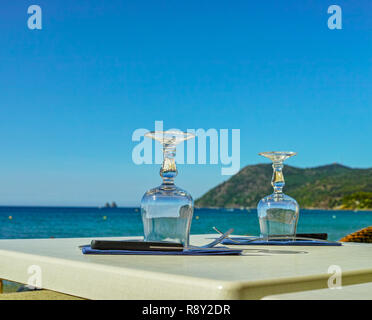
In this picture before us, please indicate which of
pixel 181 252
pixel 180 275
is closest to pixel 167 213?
pixel 181 252

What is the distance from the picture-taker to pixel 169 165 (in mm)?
1455

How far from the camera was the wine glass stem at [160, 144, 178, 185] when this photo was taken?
143 cm

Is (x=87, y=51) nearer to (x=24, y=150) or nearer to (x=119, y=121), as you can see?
(x=119, y=121)

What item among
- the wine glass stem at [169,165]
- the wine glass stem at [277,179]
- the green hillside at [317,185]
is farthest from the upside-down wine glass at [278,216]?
the green hillside at [317,185]

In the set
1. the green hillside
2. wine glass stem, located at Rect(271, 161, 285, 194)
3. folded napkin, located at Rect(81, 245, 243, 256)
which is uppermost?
wine glass stem, located at Rect(271, 161, 285, 194)

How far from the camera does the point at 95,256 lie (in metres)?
1.09

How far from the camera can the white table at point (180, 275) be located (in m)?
0.74

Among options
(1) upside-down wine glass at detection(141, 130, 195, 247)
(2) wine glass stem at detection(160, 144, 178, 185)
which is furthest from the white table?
(2) wine glass stem at detection(160, 144, 178, 185)

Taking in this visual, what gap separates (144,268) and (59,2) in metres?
36.2

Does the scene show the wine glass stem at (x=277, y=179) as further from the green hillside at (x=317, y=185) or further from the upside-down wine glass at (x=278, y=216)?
the green hillside at (x=317, y=185)

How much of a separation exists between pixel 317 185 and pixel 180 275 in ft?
187

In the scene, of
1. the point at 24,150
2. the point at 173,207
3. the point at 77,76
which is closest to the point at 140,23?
the point at 77,76

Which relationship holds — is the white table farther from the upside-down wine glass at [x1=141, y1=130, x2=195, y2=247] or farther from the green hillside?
the green hillside

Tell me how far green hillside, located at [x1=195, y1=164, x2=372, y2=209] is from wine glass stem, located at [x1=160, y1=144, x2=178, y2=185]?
50.6m
